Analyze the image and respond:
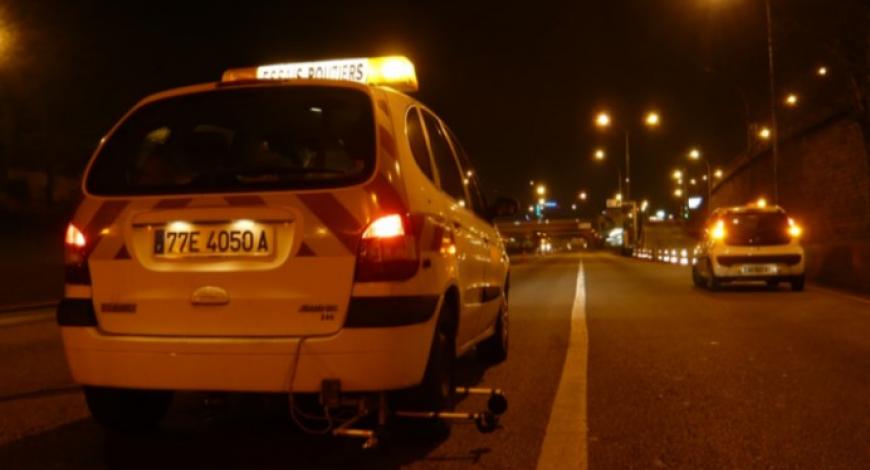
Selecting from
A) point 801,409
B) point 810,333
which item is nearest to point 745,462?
point 801,409

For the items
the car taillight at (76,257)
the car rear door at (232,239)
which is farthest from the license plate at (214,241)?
the car taillight at (76,257)

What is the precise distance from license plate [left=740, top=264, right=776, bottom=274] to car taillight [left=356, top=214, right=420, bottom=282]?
46.4ft

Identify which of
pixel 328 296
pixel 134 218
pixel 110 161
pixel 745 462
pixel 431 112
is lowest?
pixel 745 462

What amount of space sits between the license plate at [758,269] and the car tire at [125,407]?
1390cm

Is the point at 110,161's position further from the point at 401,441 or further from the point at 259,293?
the point at 401,441

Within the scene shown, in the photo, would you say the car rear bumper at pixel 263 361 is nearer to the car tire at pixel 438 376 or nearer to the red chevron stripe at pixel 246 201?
the car tire at pixel 438 376

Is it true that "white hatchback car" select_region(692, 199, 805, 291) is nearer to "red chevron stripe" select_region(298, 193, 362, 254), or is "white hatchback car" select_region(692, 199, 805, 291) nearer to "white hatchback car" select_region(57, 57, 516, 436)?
"white hatchback car" select_region(57, 57, 516, 436)

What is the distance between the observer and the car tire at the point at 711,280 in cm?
1768

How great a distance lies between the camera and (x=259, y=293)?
4414 millimetres

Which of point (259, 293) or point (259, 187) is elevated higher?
point (259, 187)

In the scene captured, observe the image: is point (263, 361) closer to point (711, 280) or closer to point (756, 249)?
point (756, 249)

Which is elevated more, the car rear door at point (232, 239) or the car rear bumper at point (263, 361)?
the car rear door at point (232, 239)

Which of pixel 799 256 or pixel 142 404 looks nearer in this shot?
pixel 142 404

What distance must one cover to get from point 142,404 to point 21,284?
68.7ft
